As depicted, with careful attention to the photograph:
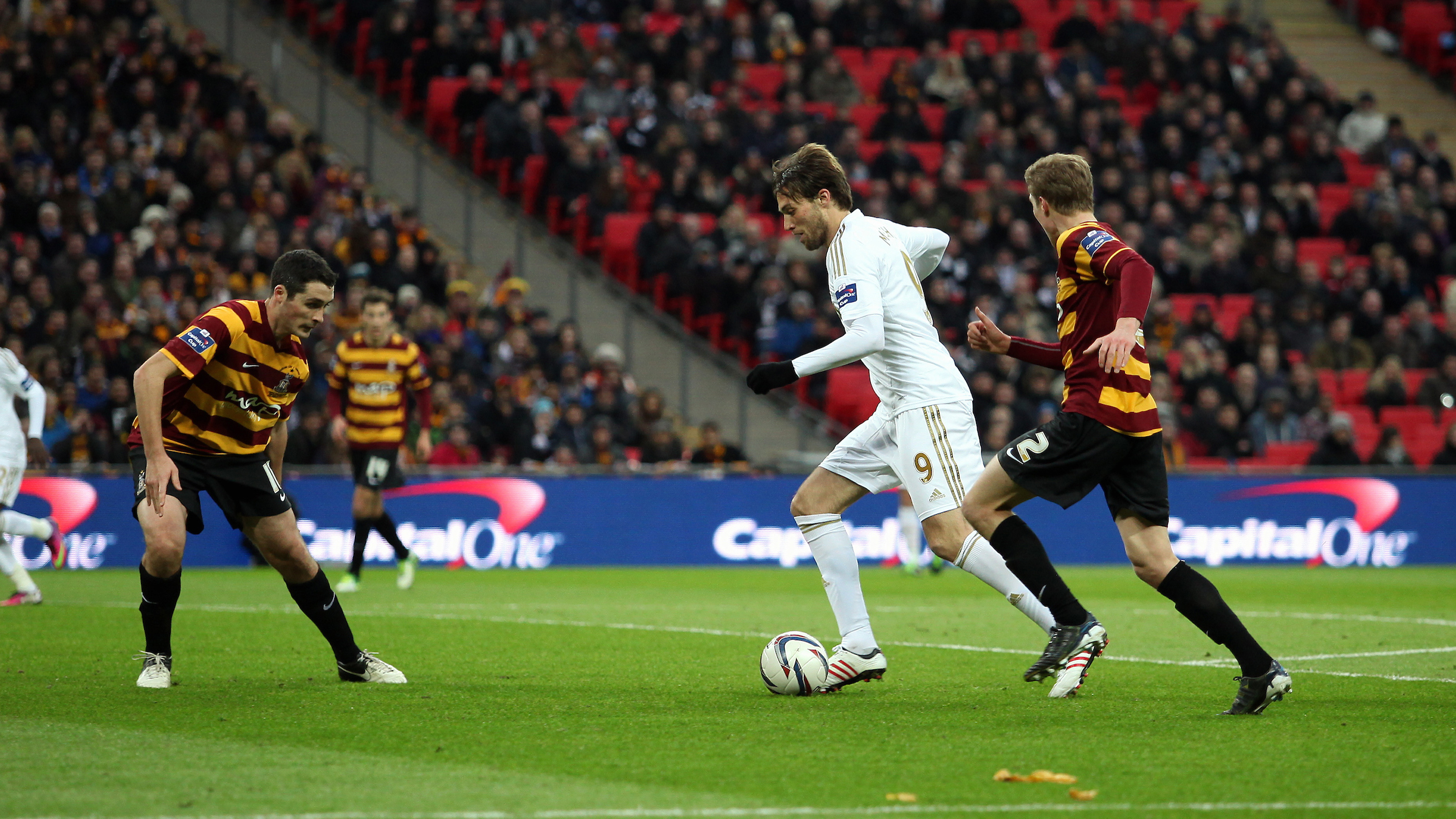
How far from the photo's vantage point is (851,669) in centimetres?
690

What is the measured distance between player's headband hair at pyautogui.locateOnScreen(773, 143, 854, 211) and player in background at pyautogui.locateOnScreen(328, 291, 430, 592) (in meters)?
7.35

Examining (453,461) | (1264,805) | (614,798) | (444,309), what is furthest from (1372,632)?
(444,309)

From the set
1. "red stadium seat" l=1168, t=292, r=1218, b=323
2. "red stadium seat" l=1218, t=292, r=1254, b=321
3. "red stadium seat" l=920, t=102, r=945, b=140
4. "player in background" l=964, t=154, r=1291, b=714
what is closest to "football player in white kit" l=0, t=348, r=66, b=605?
"player in background" l=964, t=154, r=1291, b=714

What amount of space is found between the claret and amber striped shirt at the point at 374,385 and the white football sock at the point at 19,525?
2.63 meters

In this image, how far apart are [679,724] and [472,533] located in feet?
38.4

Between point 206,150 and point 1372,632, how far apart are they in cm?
1572

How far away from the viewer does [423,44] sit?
78.0 feet

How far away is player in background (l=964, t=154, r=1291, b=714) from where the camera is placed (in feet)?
19.7

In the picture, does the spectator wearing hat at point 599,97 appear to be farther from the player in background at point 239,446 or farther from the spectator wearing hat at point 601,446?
the player in background at point 239,446

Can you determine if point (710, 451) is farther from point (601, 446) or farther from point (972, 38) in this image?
point (972, 38)

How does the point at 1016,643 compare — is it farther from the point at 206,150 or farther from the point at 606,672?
the point at 206,150

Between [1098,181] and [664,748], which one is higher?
[1098,181]

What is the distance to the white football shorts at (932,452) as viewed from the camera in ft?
22.3

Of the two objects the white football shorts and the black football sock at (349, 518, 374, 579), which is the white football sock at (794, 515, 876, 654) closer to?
the white football shorts
